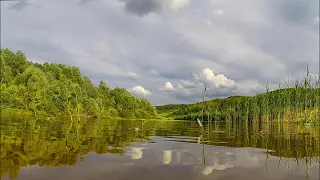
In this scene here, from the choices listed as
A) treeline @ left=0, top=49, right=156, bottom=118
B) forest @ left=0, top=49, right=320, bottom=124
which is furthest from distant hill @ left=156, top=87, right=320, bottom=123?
treeline @ left=0, top=49, right=156, bottom=118

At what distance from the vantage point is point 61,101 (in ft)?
234

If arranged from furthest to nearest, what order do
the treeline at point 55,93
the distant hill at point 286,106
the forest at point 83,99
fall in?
the treeline at point 55,93
the forest at point 83,99
the distant hill at point 286,106

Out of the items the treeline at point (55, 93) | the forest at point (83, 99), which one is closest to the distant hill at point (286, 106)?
the forest at point (83, 99)

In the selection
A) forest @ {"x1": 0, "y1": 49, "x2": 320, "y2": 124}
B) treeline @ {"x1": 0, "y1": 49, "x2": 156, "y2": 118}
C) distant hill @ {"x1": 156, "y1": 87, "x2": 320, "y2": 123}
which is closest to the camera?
distant hill @ {"x1": 156, "y1": 87, "x2": 320, "y2": 123}

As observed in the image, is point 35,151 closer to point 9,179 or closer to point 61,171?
point 61,171

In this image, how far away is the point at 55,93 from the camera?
70.2 m

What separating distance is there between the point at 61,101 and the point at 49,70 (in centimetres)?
2538

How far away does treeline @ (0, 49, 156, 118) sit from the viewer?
5900 cm

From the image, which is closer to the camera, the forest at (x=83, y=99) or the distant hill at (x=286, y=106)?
the distant hill at (x=286, y=106)

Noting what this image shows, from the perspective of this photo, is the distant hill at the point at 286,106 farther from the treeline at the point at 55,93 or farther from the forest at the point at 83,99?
the treeline at the point at 55,93

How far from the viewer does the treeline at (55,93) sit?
194ft

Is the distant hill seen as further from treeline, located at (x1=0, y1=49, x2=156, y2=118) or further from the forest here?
treeline, located at (x1=0, y1=49, x2=156, y2=118)

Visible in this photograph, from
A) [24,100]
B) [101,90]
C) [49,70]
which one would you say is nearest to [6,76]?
[24,100]

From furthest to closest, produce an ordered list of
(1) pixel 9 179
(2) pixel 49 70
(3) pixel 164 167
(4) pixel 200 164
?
(2) pixel 49 70, (4) pixel 200 164, (3) pixel 164 167, (1) pixel 9 179
